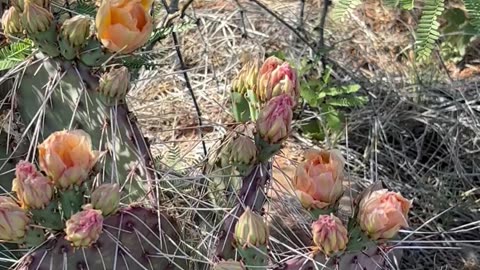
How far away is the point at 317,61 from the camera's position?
2705 millimetres

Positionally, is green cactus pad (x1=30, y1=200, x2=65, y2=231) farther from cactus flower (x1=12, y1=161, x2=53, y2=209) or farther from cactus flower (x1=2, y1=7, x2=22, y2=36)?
Result: cactus flower (x1=2, y1=7, x2=22, y2=36)

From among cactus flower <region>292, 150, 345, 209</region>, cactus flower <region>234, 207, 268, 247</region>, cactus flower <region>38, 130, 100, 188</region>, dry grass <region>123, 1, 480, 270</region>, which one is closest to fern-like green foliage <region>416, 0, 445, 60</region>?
dry grass <region>123, 1, 480, 270</region>

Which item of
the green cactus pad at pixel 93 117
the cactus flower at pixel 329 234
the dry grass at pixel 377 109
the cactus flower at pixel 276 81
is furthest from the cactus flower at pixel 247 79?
the dry grass at pixel 377 109

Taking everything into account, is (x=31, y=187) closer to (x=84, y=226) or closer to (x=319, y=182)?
(x=84, y=226)

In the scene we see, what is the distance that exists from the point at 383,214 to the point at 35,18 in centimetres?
54

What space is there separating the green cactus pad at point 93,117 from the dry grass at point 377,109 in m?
0.73

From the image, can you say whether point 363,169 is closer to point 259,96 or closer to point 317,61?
point 317,61

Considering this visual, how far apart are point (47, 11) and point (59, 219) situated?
297 millimetres

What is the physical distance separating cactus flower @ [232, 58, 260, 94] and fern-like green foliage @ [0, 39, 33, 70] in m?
0.34

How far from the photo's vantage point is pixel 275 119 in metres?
1.20

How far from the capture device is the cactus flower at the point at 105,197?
1.17 metres

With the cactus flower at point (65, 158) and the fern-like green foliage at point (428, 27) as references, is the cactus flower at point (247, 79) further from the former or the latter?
the fern-like green foliage at point (428, 27)

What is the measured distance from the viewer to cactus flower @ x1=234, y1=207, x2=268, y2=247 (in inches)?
45.4

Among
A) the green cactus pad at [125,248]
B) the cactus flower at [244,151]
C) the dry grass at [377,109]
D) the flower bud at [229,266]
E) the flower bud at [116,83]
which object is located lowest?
the dry grass at [377,109]
